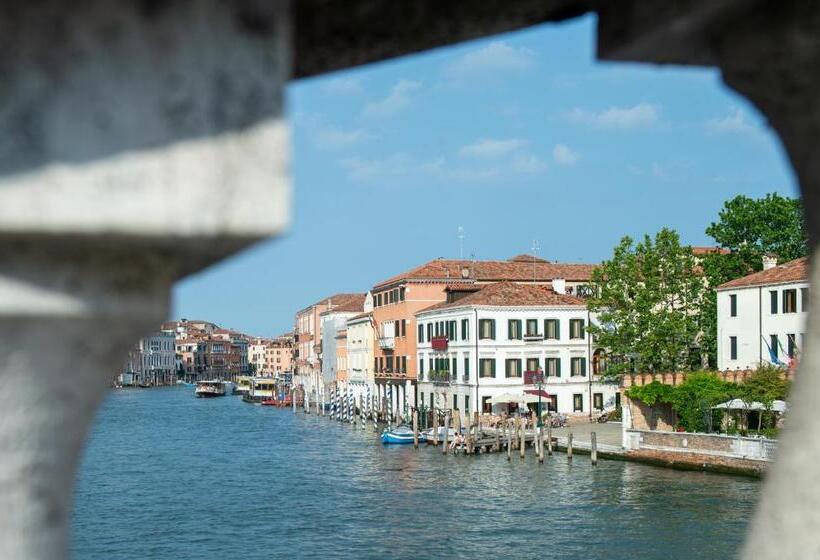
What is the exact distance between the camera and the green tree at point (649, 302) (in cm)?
4306

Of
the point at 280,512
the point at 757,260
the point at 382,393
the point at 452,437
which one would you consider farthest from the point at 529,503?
the point at 382,393

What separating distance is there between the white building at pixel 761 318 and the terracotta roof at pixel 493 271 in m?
17.7

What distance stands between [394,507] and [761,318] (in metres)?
17.8

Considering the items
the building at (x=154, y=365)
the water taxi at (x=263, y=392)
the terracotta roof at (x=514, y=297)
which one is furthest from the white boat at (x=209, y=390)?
the terracotta roof at (x=514, y=297)

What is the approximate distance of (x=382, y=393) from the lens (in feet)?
218

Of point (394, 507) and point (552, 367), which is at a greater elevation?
point (552, 367)

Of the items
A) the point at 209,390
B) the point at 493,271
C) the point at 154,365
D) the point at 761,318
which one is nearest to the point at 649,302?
the point at 761,318

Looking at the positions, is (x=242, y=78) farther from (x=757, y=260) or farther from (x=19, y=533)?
(x=757, y=260)

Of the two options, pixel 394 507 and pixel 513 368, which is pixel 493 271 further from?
pixel 394 507

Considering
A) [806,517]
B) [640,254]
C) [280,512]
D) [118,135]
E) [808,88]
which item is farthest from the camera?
[640,254]

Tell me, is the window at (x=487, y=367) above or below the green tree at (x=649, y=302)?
below

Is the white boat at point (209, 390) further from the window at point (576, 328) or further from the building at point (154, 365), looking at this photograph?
the window at point (576, 328)

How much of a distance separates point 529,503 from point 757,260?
26.6 m

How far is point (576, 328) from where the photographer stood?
5128 cm
